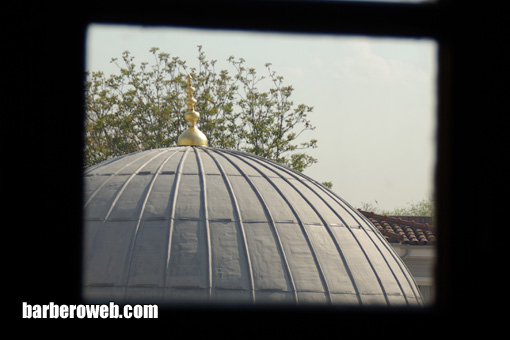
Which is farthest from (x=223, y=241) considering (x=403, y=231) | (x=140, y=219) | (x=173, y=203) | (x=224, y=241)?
(x=403, y=231)

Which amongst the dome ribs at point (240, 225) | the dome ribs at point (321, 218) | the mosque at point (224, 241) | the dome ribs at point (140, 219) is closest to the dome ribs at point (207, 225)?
the mosque at point (224, 241)

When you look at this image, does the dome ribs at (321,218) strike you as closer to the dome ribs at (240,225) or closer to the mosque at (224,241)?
the mosque at (224,241)

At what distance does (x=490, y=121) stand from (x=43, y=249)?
1.58 meters

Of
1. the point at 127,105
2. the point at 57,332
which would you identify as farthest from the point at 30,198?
the point at 127,105

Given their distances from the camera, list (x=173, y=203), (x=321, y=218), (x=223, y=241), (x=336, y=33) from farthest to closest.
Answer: (x=321, y=218) < (x=173, y=203) < (x=223, y=241) < (x=336, y=33)

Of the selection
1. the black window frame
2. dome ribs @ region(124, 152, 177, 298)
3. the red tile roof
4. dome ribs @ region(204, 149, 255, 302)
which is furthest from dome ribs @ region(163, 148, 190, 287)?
the red tile roof

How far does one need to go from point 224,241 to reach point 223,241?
0.05 ft

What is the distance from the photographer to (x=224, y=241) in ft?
36.7

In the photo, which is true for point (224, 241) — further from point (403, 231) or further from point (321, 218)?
point (403, 231)

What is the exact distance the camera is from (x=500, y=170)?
2752mm

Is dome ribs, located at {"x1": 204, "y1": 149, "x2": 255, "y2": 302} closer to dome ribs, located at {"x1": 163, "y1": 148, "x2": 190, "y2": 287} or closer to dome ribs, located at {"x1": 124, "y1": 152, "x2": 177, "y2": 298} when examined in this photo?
dome ribs, located at {"x1": 163, "y1": 148, "x2": 190, "y2": 287}

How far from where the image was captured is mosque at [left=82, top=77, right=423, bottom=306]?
35.2 feet

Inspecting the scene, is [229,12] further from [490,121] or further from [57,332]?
[57,332]

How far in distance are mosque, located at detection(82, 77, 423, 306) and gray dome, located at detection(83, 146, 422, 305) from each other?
15mm
